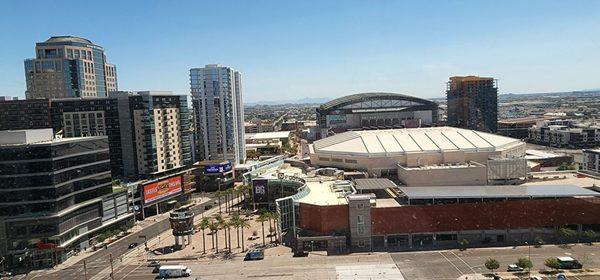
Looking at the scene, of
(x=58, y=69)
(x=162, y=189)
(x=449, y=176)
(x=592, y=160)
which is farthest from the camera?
(x=58, y=69)

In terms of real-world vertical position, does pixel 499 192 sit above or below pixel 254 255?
above

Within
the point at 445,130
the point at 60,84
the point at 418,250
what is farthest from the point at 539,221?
the point at 60,84

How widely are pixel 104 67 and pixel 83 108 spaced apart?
60.4 meters

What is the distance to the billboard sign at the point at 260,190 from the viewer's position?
110m

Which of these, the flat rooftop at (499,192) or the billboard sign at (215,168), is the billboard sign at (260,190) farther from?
the flat rooftop at (499,192)

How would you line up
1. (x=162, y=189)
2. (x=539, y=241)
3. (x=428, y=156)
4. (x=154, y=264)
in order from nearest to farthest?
1. (x=154, y=264)
2. (x=539, y=241)
3. (x=428, y=156)
4. (x=162, y=189)

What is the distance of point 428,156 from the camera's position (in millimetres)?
109750

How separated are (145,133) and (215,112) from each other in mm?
36591

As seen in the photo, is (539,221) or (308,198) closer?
(539,221)

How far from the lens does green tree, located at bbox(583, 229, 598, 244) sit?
249 ft

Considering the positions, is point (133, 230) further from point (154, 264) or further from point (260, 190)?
point (260, 190)

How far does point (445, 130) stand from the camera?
418ft

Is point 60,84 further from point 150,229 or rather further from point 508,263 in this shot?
point 508,263

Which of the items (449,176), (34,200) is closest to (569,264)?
(449,176)
